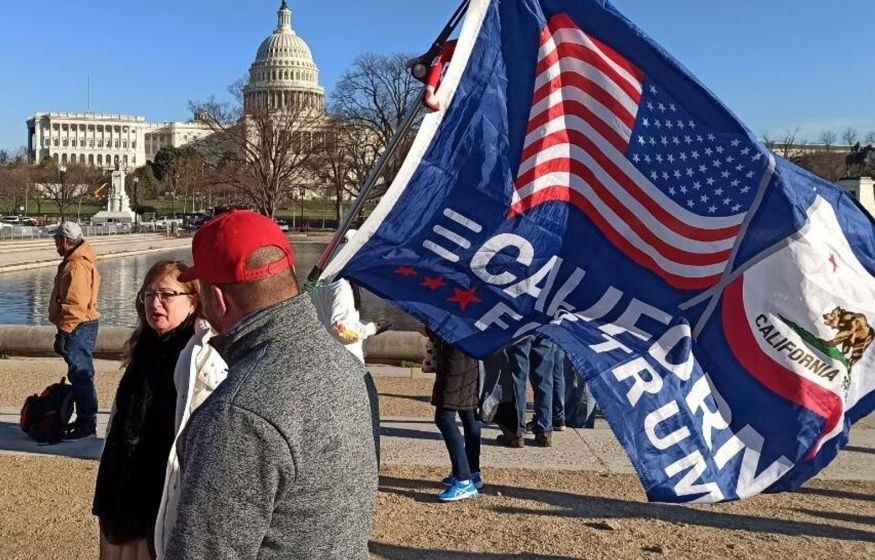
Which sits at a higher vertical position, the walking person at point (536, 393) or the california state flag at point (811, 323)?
the california state flag at point (811, 323)

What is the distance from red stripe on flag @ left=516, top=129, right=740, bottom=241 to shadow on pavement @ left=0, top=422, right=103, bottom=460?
4453 millimetres

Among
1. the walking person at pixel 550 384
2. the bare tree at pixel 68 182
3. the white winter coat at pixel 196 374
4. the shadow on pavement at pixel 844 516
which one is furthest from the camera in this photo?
the bare tree at pixel 68 182

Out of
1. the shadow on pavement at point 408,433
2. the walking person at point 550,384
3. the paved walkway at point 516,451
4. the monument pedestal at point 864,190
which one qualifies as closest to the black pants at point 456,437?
the paved walkway at point 516,451

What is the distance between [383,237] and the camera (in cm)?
366

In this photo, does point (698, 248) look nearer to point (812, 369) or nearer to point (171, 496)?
point (812, 369)

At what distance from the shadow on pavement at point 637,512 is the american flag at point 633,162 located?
2462 millimetres

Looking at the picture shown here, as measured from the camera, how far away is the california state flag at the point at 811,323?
3.31m

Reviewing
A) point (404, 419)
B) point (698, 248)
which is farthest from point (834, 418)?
point (404, 419)

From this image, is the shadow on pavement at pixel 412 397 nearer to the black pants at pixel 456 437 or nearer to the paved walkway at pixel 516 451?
the paved walkway at pixel 516 451

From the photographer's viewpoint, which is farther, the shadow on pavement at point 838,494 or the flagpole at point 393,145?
the shadow on pavement at point 838,494

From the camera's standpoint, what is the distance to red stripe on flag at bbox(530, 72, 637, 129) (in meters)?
3.75

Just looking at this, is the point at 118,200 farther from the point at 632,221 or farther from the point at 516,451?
the point at 632,221

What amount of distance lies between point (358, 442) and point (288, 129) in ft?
197

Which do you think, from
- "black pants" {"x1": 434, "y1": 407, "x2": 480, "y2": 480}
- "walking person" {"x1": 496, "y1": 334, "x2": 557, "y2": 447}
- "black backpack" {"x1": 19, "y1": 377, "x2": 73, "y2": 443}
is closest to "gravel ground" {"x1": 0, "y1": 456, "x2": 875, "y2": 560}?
"black pants" {"x1": 434, "y1": 407, "x2": 480, "y2": 480}
